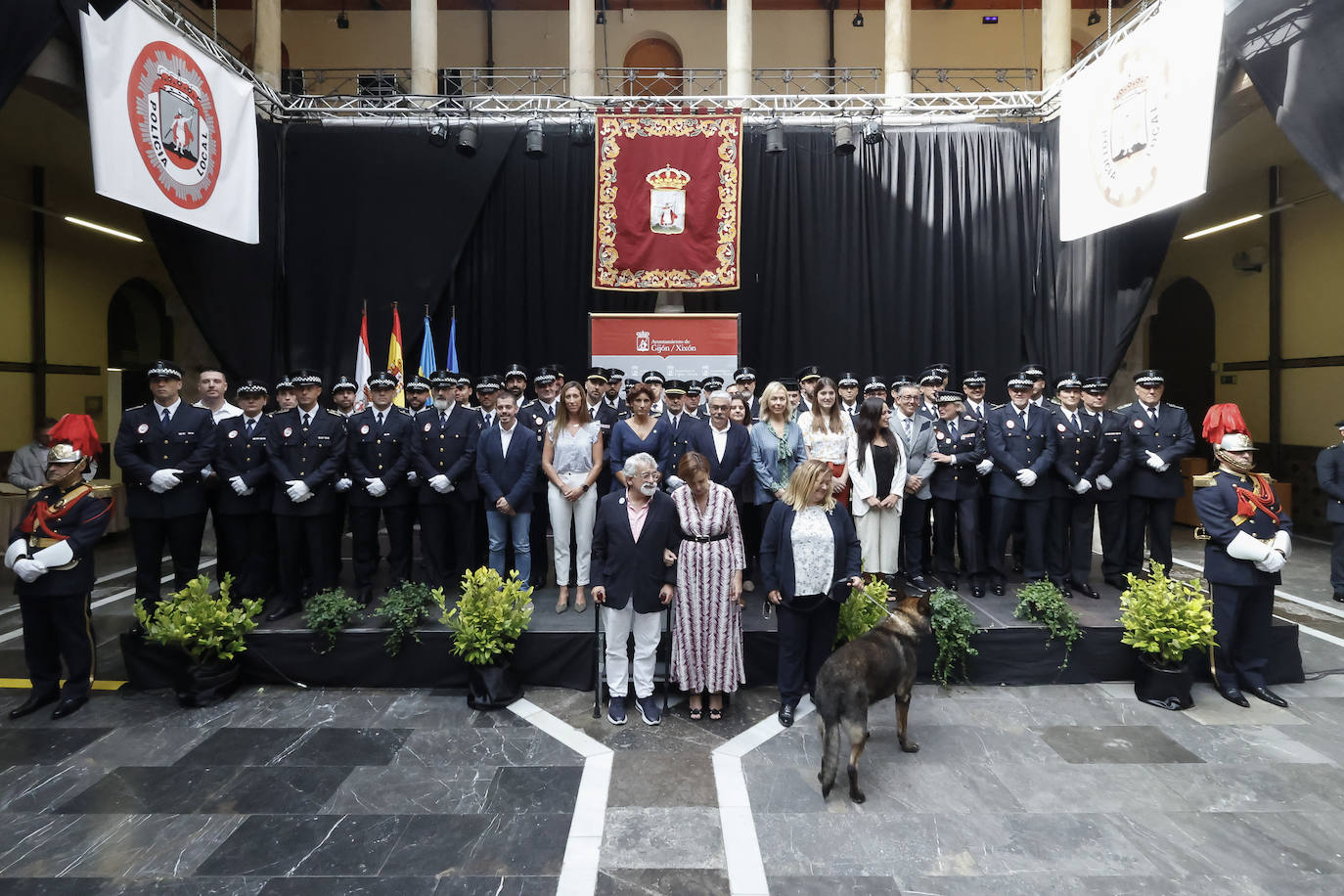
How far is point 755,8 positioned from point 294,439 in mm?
12378

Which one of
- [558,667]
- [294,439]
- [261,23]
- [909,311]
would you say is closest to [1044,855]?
[558,667]

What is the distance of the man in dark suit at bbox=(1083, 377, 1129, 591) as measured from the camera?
17.4 ft

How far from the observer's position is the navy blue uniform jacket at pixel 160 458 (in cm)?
464

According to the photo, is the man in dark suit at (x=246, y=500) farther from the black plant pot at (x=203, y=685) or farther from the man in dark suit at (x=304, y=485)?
the black plant pot at (x=203, y=685)

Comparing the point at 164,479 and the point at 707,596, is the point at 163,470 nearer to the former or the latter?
the point at 164,479

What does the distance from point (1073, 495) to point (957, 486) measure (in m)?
0.98

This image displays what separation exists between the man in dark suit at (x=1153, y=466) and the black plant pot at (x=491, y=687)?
4.95m

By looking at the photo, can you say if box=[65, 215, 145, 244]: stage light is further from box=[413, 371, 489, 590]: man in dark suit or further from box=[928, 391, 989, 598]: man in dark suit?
A: box=[928, 391, 989, 598]: man in dark suit

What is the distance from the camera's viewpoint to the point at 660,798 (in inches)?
124

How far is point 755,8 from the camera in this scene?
1290 centimetres

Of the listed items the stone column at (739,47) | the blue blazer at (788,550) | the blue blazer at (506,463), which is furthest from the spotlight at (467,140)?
the blue blazer at (788,550)

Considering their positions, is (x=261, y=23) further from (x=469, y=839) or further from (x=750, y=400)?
(x=469, y=839)

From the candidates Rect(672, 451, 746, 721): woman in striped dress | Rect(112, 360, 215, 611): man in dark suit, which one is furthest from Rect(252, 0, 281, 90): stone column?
Rect(672, 451, 746, 721): woman in striped dress

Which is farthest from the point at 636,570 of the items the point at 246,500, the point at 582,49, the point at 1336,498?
the point at 582,49
